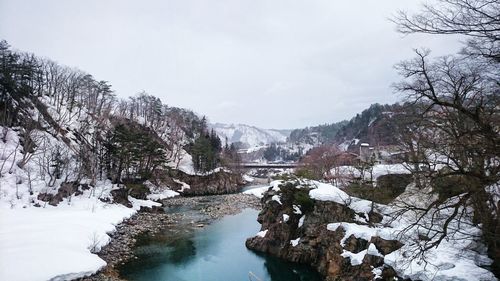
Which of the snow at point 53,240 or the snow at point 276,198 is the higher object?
the snow at point 276,198

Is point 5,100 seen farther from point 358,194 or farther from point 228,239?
point 358,194

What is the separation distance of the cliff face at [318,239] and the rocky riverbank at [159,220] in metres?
8.34

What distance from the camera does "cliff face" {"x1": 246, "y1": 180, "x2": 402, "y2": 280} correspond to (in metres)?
16.0

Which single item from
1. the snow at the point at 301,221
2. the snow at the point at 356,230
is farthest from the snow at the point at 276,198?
the snow at the point at 356,230

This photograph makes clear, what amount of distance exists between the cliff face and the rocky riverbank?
27.4ft

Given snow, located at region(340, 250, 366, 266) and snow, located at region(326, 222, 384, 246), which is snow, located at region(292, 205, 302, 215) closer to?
snow, located at region(326, 222, 384, 246)

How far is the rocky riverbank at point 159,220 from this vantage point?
19547mm

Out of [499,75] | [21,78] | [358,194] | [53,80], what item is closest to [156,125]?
[53,80]

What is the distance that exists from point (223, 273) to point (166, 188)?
35.5m

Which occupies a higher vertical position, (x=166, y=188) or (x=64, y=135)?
(x=64, y=135)

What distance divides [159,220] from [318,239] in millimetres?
16817

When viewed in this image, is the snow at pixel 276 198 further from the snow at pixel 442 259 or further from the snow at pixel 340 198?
the snow at pixel 442 259

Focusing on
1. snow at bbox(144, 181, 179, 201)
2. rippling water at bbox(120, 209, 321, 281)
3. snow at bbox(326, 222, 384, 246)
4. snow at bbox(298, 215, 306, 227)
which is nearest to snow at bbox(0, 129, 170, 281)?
rippling water at bbox(120, 209, 321, 281)

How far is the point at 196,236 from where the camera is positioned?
1040 inches
